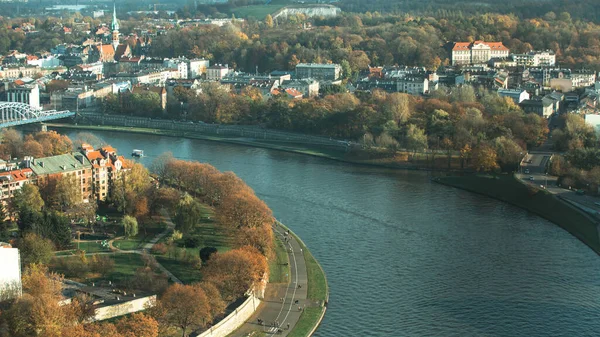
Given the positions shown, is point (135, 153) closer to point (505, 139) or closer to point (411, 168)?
point (411, 168)

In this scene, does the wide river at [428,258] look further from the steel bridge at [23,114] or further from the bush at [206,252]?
the steel bridge at [23,114]

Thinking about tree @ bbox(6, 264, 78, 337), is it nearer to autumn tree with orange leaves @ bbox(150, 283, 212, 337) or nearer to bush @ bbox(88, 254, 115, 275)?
autumn tree with orange leaves @ bbox(150, 283, 212, 337)

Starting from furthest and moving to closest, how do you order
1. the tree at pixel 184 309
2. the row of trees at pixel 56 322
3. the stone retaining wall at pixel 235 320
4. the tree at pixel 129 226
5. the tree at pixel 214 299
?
the tree at pixel 129 226 → the tree at pixel 214 299 → the stone retaining wall at pixel 235 320 → the tree at pixel 184 309 → the row of trees at pixel 56 322

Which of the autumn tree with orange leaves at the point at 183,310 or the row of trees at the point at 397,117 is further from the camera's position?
the row of trees at the point at 397,117

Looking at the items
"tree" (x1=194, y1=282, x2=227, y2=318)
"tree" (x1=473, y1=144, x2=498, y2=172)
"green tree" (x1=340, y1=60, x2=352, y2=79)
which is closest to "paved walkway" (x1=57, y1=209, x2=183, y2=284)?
"tree" (x1=194, y1=282, x2=227, y2=318)

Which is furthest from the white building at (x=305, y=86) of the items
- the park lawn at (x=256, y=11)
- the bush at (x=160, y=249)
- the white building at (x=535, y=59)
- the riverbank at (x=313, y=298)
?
the park lawn at (x=256, y=11)

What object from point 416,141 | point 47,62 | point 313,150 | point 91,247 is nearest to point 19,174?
point 91,247

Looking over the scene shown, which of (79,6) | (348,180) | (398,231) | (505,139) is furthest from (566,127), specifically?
(79,6)

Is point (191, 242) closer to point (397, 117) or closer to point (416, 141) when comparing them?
point (416, 141)
